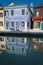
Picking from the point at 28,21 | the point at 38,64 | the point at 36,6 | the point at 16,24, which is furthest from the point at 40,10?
the point at 38,64

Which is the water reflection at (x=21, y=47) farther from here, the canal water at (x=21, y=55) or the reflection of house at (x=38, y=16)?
the reflection of house at (x=38, y=16)

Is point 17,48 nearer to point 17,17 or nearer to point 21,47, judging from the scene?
point 21,47

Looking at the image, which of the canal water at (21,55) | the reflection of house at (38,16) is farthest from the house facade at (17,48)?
the reflection of house at (38,16)

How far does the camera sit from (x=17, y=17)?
12484 millimetres

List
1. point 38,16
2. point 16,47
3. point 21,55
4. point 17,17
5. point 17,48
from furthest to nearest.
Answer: point 17,17
point 38,16
point 16,47
point 17,48
point 21,55

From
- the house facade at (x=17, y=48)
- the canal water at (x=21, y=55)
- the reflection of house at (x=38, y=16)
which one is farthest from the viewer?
the reflection of house at (x=38, y=16)

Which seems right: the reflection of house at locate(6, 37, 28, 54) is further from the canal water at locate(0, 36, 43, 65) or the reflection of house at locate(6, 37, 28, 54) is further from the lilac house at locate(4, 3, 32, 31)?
the lilac house at locate(4, 3, 32, 31)

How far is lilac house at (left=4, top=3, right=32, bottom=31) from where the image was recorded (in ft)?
39.8

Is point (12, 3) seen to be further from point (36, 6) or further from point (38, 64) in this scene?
point (38, 64)

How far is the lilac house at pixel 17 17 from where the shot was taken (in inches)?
478

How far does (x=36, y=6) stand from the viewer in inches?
485

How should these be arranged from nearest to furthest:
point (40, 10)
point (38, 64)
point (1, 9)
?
point (38, 64) < point (40, 10) < point (1, 9)

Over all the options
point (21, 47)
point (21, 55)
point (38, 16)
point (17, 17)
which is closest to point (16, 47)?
point (21, 47)

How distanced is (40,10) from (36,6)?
517mm
